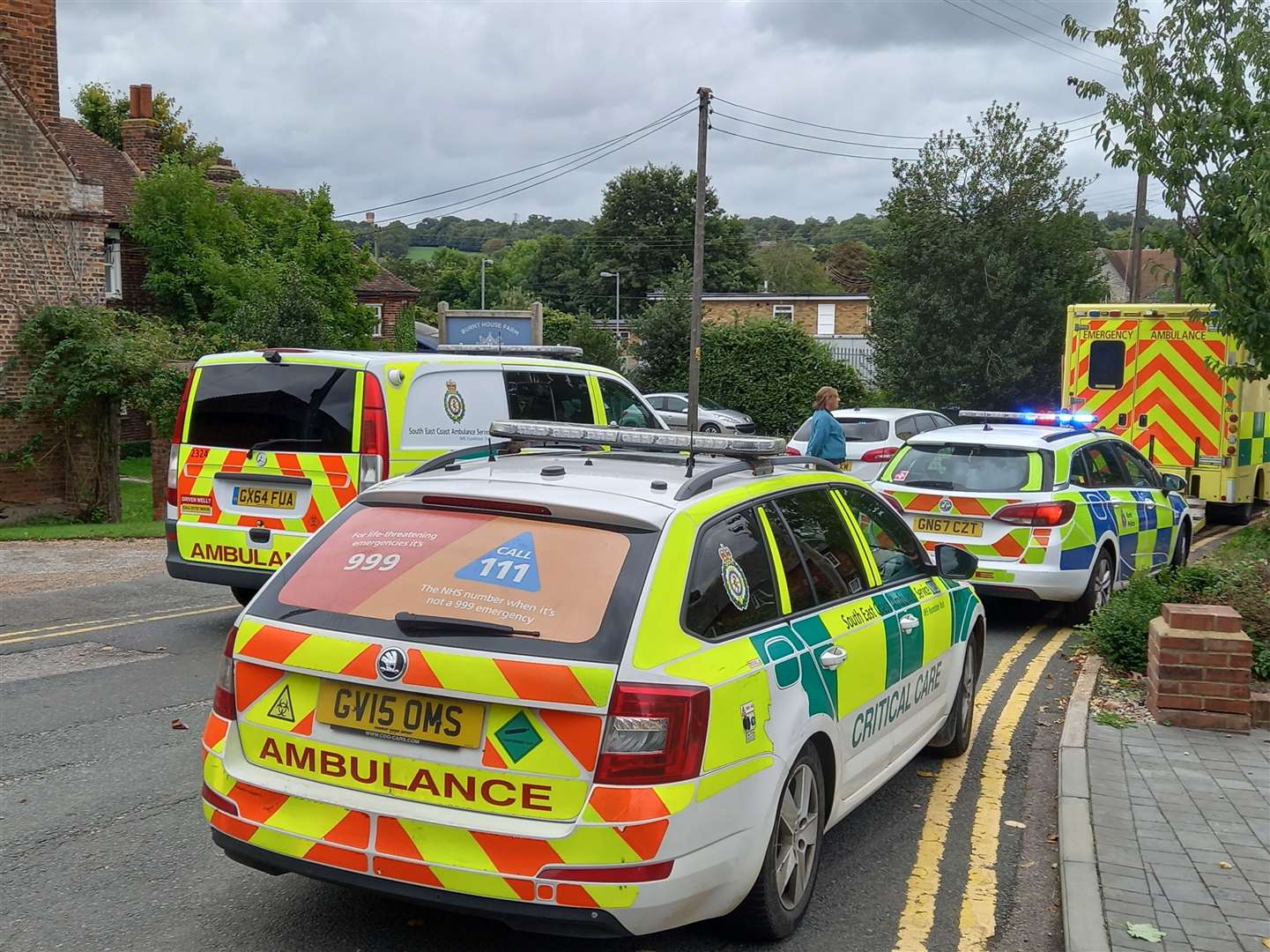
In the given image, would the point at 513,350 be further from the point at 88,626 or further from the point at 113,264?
the point at 113,264

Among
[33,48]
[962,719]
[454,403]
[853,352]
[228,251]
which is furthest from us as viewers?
[853,352]

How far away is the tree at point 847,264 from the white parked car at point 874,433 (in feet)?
213

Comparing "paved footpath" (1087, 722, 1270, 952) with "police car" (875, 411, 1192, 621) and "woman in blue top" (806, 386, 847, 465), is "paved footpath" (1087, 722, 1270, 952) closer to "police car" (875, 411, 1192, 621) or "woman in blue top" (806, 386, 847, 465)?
"police car" (875, 411, 1192, 621)

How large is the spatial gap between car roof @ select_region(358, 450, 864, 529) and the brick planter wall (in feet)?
10.7

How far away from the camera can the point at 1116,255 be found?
85.6 metres

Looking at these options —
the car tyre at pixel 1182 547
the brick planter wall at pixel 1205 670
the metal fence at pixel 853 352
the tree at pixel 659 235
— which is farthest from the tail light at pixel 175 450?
the tree at pixel 659 235

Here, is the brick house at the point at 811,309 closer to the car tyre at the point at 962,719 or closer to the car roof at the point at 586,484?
the car tyre at the point at 962,719

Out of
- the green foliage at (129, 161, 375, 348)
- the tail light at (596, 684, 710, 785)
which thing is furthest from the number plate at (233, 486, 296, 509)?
the green foliage at (129, 161, 375, 348)

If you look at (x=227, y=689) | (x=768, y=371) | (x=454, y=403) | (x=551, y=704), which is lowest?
(x=227, y=689)

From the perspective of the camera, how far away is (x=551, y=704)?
367cm

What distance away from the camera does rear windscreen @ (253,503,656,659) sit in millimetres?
3826

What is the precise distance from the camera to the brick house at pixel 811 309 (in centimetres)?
6038

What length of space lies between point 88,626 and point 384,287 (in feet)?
133

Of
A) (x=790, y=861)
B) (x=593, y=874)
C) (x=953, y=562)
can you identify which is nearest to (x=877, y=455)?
(x=953, y=562)
